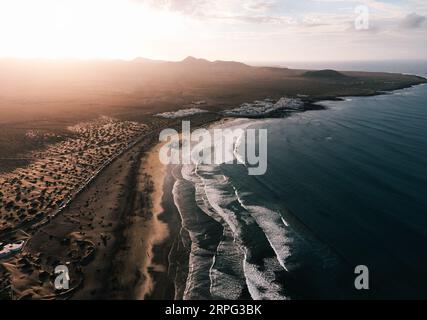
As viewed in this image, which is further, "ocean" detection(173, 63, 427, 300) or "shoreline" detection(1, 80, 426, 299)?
"ocean" detection(173, 63, 427, 300)

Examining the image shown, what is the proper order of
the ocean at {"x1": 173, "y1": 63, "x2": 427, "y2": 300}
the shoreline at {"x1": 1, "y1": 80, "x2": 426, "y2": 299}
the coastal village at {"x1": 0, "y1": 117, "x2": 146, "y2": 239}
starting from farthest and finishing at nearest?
the coastal village at {"x1": 0, "y1": 117, "x2": 146, "y2": 239} → the ocean at {"x1": 173, "y1": 63, "x2": 427, "y2": 300} → the shoreline at {"x1": 1, "y1": 80, "x2": 426, "y2": 299}

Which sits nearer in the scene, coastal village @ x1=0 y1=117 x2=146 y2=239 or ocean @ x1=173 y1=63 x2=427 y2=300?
ocean @ x1=173 y1=63 x2=427 y2=300

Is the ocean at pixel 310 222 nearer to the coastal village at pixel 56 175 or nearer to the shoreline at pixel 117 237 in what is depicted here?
the shoreline at pixel 117 237

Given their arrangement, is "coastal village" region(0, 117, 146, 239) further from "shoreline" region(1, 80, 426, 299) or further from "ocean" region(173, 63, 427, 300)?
"ocean" region(173, 63, 427, 300)

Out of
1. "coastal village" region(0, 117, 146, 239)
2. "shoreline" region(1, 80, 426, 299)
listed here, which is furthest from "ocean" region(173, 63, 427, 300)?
"coastal village" region(0, 117, 146, 239)

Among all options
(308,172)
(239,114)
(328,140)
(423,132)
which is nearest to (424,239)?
(308,172)

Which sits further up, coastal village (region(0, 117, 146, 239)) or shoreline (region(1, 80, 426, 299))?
coastal village (region(0, 117, 146, 239))

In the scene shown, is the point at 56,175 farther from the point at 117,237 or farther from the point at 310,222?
the point at 310,222

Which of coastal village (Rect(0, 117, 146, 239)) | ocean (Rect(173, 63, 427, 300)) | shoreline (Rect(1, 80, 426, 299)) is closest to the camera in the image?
shoreline (Rect(1, 80, 426, 299))
